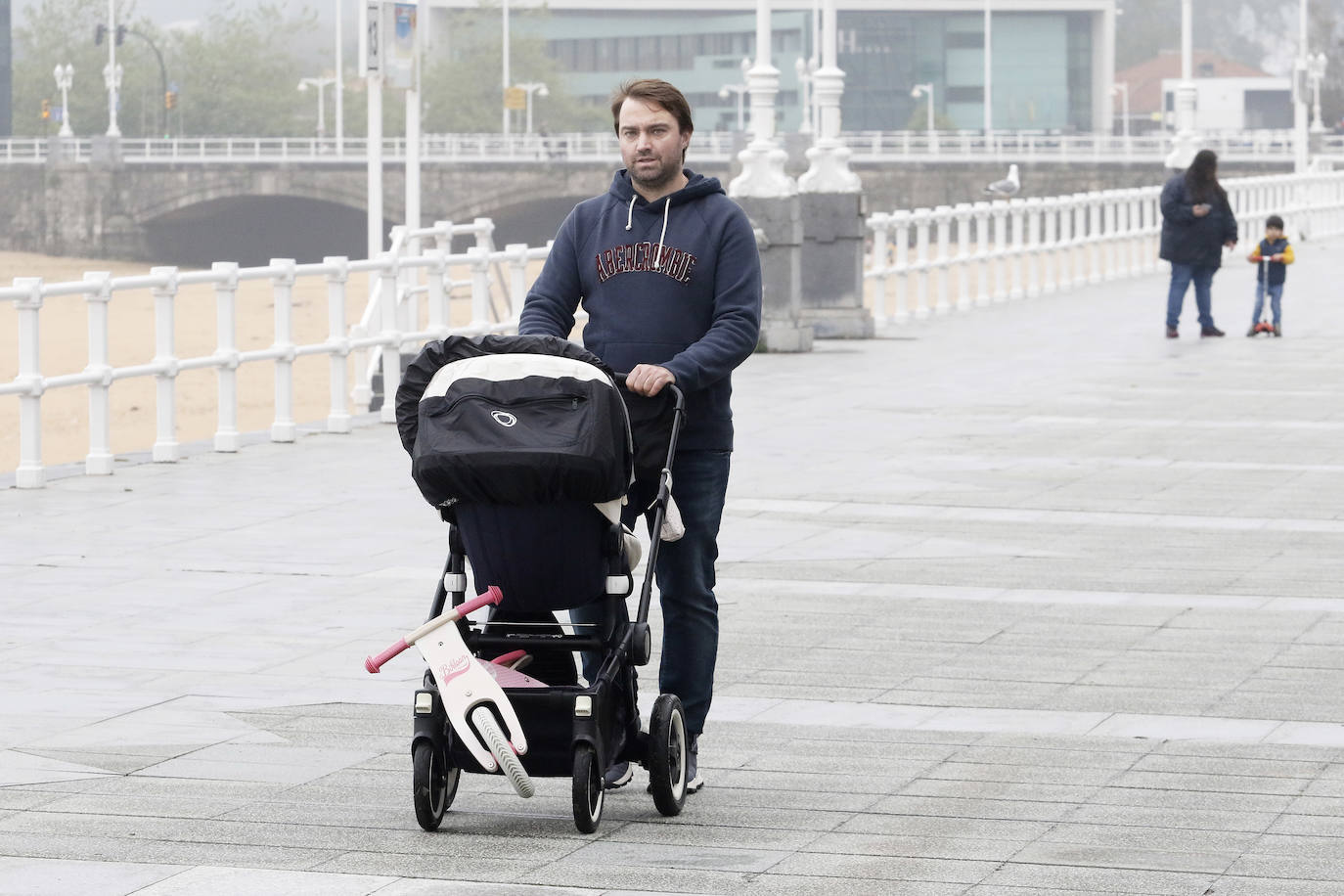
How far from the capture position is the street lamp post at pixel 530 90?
4307 inches

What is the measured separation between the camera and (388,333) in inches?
647

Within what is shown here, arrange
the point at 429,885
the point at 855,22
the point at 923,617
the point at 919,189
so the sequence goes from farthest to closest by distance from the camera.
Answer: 1. the point at 855,22
2. the point at 919,189
3. the point at 923,617
4. the point at 429,885

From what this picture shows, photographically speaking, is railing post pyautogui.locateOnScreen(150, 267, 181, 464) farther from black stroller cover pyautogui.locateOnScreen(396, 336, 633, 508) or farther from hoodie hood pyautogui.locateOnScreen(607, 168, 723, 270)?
black stroller cover pyautogui.locateOnScreen(396, 336, 633, 508)

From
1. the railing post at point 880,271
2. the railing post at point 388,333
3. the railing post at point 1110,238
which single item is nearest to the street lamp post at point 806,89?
the railing post at point 1110,238

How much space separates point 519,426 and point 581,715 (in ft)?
2.19

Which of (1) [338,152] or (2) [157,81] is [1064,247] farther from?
(2) [157,81]

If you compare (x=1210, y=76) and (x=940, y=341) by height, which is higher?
(x=1210, y=76)

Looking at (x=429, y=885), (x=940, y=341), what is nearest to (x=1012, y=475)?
(x=429, y=885)

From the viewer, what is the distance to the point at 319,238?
96.5m

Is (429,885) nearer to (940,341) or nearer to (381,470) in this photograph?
(381,470)

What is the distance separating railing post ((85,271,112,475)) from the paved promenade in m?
0.25

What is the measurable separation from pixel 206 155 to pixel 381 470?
261ft

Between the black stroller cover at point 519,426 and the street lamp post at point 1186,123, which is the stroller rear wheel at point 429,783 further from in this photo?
the street lamp post at point 1186,123

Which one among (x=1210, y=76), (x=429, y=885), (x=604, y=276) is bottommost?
(x=429, y=885)
